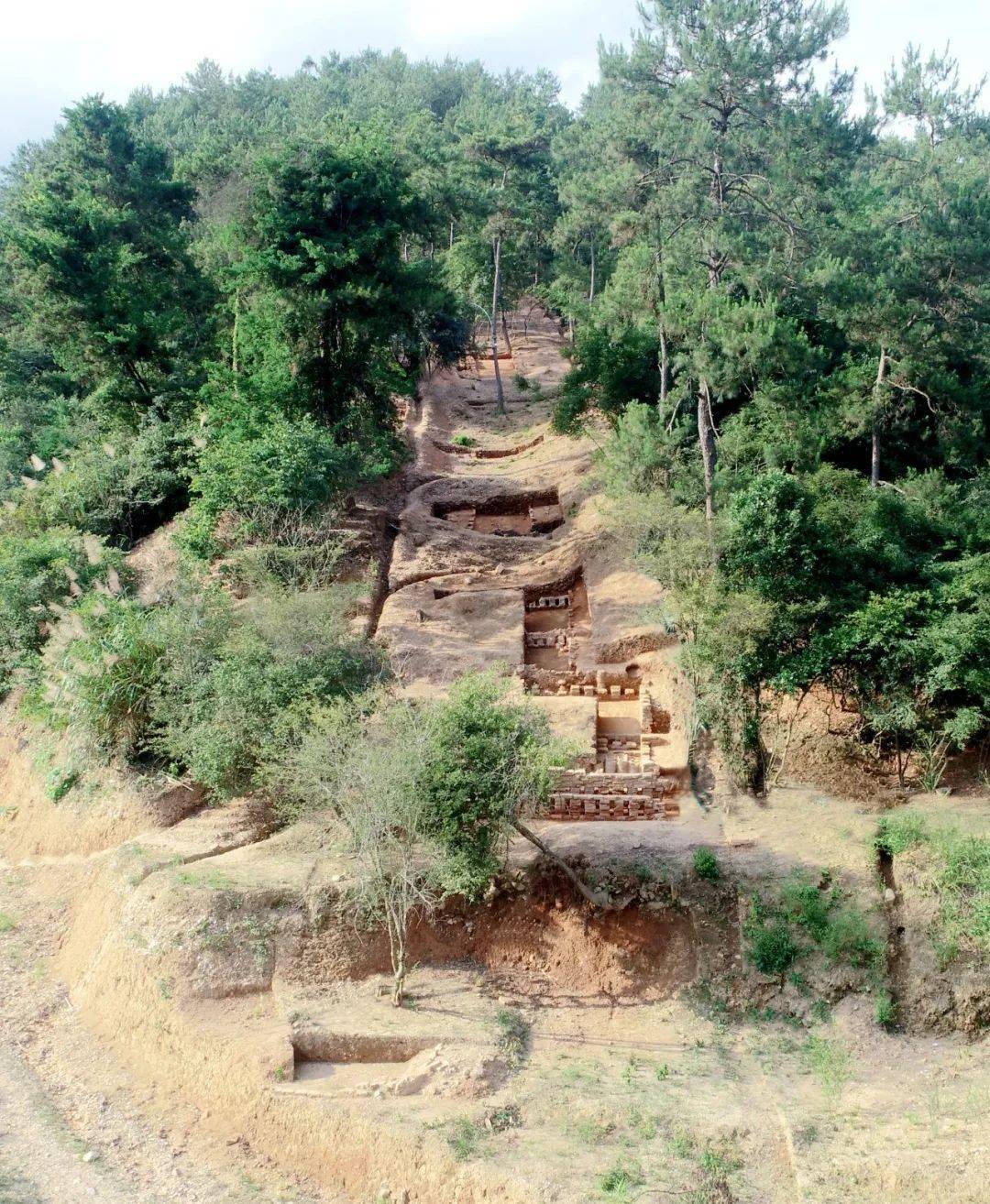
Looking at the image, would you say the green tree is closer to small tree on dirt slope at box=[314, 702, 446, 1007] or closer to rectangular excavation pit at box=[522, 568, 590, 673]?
rectangular excavation pit at box=[522, 568, 590, 673]

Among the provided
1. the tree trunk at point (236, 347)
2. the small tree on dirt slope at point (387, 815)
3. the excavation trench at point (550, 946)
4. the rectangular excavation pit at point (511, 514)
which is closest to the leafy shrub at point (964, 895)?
the excavation trench at point (550, 946)

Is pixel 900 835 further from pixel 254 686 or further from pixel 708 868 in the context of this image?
pixel 254 686

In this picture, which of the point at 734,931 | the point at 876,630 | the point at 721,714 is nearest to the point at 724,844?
the point at 734,931

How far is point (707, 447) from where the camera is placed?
22.5 metres

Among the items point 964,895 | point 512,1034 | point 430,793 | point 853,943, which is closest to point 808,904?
point 853,943

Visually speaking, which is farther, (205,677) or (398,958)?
(205,677)

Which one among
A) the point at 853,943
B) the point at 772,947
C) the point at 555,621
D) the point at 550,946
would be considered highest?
the point at 555,621

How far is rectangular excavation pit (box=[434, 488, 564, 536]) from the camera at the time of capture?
3120 cm

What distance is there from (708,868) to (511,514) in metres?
17.4

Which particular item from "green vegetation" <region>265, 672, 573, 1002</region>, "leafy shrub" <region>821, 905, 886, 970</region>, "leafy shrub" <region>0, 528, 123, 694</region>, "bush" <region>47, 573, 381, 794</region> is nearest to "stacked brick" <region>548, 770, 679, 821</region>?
"green vegetation" <region>265, 672, 573, 1002</region>

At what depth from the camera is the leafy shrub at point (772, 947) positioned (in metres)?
16.1

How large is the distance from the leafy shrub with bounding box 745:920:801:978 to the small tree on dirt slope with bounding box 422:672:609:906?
387 centimetres

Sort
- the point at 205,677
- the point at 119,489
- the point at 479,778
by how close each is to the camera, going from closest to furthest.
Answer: the point at 479,778 → the point at 205,677 → the point at 119,489

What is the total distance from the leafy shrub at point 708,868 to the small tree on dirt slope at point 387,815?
4082 mm
